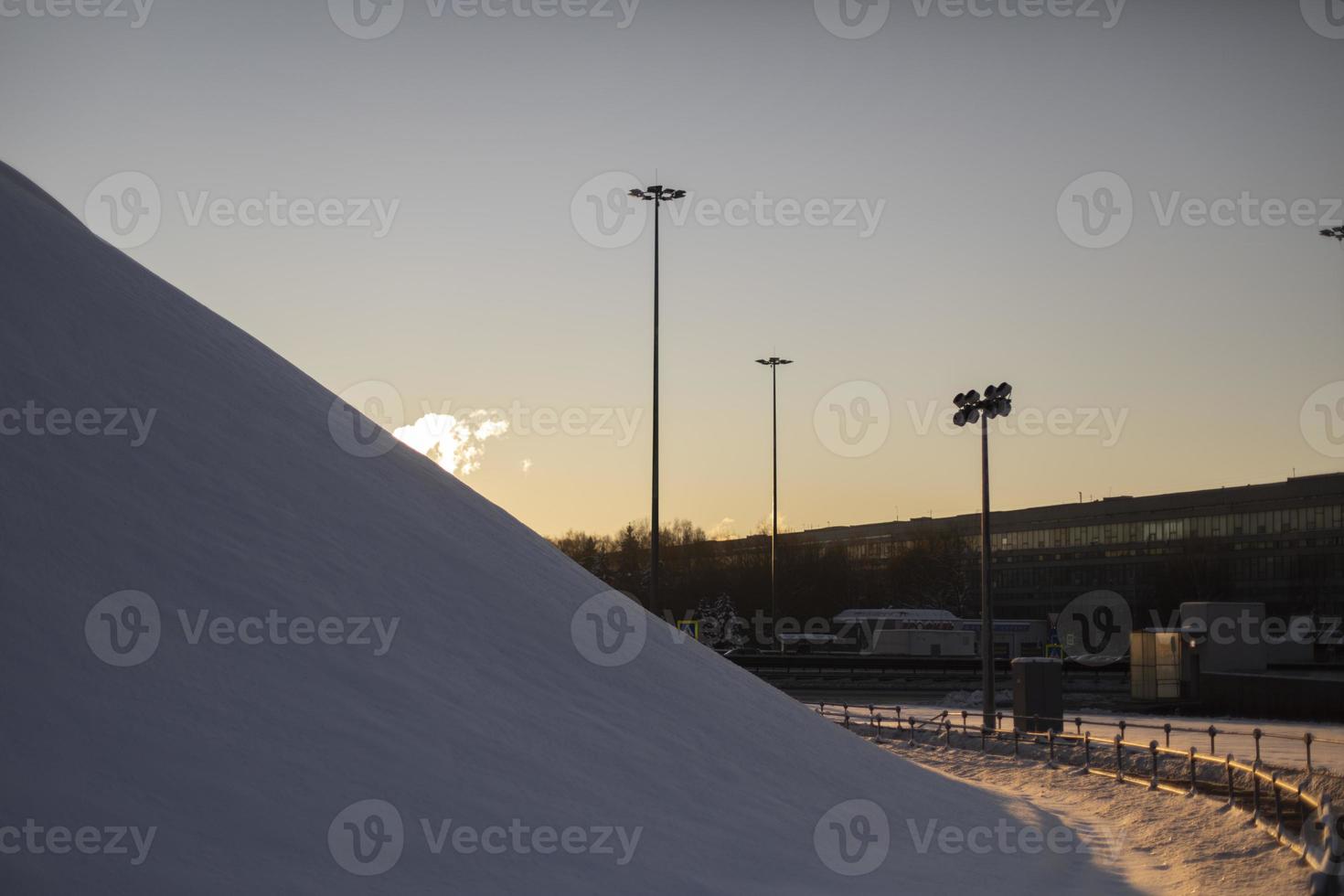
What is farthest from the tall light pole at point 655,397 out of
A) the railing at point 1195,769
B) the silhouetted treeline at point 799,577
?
the silhouetted treeline at point 799,577

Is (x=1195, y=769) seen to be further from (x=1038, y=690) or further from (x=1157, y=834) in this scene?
(x=1038, y=690)

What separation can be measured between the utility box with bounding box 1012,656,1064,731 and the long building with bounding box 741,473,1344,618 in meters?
74.2

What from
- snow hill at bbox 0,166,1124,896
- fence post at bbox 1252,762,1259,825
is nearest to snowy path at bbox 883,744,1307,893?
fence post at bbox 1252,762,1259,825

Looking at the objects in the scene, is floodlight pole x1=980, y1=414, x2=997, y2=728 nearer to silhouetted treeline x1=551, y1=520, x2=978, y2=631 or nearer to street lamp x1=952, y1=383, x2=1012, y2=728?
street lamp x1=952, y1=383, x2=1012, y2=728

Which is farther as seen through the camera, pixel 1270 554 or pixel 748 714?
pixel 1270 554

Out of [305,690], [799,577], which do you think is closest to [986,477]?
[305,690]

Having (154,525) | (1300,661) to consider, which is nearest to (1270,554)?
(1300,661)

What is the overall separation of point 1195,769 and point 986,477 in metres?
10.1

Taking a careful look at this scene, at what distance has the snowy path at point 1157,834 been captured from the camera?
12016mm

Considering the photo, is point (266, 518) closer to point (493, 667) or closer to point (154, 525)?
point (154, 525)

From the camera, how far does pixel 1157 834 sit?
14820 millimetres

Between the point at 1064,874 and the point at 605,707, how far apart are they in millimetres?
5061

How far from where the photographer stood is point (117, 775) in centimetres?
806

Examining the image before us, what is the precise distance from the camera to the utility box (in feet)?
81.9
